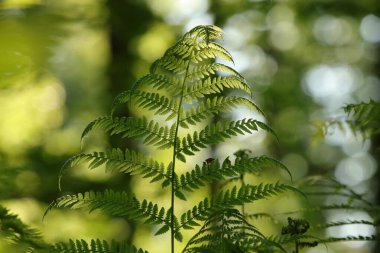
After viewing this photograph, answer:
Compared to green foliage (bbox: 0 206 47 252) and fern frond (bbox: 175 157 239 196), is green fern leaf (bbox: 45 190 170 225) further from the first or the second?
green foliage (bbox: 0 206 47 252)

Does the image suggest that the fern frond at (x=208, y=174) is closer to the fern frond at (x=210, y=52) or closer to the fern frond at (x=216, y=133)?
the fern frond at (x=216, y=133)

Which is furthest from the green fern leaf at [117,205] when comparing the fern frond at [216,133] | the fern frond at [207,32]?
the fern frond at [207,32]

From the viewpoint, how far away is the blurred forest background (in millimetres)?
2350

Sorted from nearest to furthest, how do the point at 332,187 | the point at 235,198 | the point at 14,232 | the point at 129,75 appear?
1. the point at 235,198
2. the point at 14,232
3. the point at 332,187
4. the point at 129,75

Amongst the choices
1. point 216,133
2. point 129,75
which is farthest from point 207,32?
point 129,75

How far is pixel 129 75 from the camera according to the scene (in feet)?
22.1

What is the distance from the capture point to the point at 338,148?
15.1 meters

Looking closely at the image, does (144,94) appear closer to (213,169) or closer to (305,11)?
(213,169)

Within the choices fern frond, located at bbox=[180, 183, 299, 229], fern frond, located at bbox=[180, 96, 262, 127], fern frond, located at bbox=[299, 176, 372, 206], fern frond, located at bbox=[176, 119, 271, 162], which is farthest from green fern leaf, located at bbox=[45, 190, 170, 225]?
fern frond, located at bbox=[299, 176, 372, 206]

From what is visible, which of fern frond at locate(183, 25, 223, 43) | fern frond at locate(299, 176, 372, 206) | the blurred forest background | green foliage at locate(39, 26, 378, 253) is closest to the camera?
green foliage at locate(39, 26, 378, 253)

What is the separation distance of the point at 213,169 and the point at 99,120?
390 mm

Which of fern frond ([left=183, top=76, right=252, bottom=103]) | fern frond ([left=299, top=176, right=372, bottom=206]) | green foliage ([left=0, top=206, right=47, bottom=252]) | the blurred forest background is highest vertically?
the blurred forest background

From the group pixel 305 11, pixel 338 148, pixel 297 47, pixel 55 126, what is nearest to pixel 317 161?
pixel 338 148

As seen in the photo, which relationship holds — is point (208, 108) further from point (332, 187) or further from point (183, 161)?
point (332, 187)
